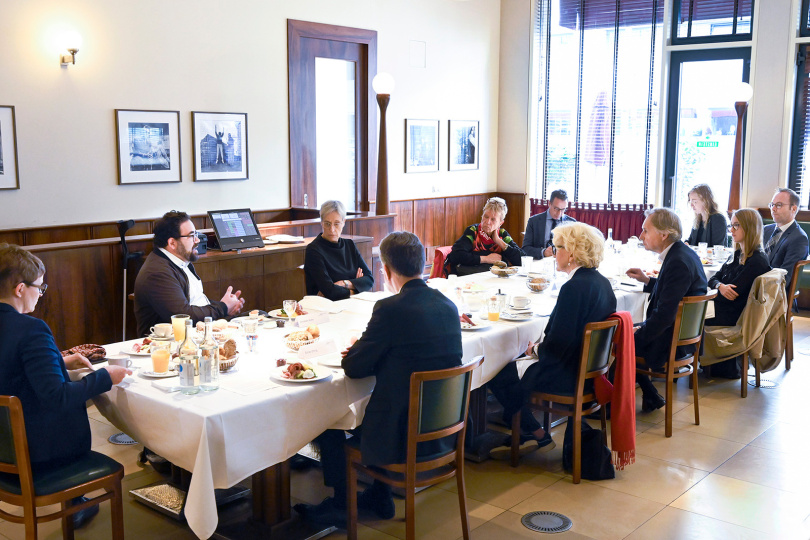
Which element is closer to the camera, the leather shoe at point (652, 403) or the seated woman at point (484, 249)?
the leather shoe at point (652, 403)

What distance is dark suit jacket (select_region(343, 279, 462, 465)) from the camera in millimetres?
3209

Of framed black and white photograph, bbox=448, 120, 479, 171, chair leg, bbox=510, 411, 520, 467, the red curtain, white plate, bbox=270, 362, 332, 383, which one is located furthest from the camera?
framed black and white photograph, bbox=448, 120, 479, 171

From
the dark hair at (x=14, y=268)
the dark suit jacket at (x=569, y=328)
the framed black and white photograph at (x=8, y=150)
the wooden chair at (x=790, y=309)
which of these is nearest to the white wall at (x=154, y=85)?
the framed black and white photograph at (x=8, y=150)

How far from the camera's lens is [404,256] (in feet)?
11.0

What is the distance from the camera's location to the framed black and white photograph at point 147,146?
7.18 metres

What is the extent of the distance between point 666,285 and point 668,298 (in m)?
0.08

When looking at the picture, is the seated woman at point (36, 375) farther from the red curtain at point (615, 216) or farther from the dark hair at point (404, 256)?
the red curtain at point (615, 216)

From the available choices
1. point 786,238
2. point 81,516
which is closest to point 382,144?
point 786,238

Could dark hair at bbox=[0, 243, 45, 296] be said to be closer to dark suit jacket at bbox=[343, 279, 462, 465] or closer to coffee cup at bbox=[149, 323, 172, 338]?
coffee cup at bbox=[149, 323, 172, 338]

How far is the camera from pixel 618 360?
4.23m

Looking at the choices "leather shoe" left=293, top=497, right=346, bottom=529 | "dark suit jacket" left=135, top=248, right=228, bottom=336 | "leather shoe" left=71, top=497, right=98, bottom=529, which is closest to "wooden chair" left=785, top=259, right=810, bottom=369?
"leather shoe" left=293, top=497, right=346, bottom=529

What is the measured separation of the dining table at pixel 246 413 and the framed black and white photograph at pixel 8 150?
3445mm

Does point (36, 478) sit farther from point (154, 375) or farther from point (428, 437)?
point (428, 437)

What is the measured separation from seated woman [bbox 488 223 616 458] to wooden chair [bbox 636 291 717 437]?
73cm
